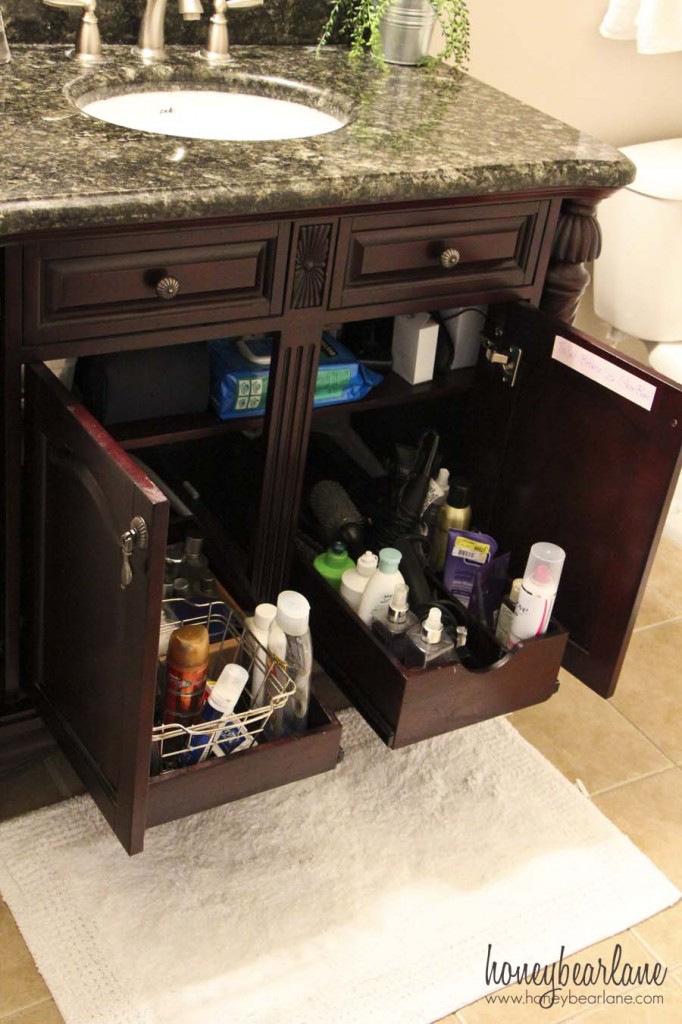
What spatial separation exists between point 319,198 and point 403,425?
2.23ft

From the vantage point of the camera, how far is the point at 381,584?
172 cm

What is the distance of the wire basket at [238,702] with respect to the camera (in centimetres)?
154

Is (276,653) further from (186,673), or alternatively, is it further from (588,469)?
(588,469)

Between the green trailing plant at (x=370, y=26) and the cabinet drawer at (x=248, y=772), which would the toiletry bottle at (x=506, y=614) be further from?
the green trailing plant at (x=370, y=26)

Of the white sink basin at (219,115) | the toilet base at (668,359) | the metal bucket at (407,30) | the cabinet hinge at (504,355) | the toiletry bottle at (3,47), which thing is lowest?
the toilet base at (668,359)

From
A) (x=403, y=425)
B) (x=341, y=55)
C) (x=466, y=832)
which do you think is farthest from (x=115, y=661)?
(x=341, y=55)

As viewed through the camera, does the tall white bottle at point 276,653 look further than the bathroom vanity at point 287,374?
Yes

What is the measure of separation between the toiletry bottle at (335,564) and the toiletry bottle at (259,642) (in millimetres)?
206

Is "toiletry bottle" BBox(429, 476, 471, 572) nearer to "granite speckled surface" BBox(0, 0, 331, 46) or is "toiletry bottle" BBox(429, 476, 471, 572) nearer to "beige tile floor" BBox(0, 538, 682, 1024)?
"beige tile floor" BBox(0, 538, 682, 1024)

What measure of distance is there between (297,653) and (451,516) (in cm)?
42

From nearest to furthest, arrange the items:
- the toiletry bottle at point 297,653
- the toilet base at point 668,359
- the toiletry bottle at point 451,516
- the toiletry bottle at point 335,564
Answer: the toiletry bottle at point 297,653, the toiletry bottle at point 335,564, the toiletry bottle at point 451,516, the toilet base at point 668,359

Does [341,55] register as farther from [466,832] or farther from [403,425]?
[466,832]

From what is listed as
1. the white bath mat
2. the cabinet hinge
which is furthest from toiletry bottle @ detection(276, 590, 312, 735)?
the cabinet hinge

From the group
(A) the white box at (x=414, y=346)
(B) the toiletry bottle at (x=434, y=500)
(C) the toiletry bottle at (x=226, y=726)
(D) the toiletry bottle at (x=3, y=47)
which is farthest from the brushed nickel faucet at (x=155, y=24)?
(C) the toiletry bottle at (x=226, y=726)
